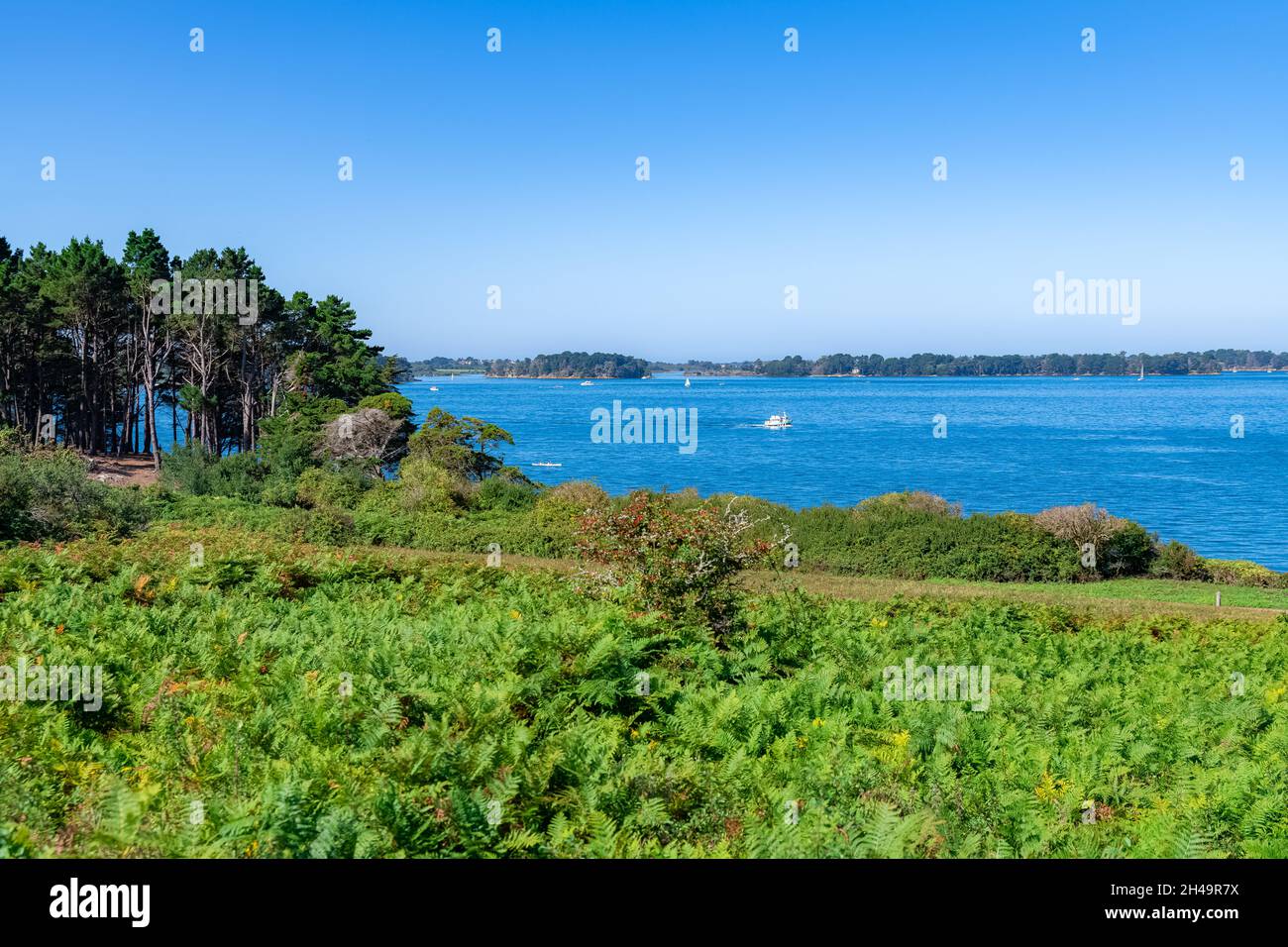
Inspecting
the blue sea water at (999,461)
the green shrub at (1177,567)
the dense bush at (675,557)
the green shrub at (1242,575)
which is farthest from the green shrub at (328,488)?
the green shrub at (1242,575)

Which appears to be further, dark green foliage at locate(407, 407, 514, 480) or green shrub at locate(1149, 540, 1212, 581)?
dark green foliage at locate(407, 407, 514, 480)

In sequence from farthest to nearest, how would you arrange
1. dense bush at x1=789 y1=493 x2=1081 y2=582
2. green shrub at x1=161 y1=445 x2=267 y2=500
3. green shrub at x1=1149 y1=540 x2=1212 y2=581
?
green shrub at x1=161 y1=445 x2=267 y2=500 < green shrub at x1=1149 y1=540 x2=1212 y2=581 < dense bush at x1=789 y1=493 x2=1081 y2=582

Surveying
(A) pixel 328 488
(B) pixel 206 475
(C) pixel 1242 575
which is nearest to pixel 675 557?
(C) pixel 1242 575

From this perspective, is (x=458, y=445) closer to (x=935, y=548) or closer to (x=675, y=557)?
(x=935, y=548)

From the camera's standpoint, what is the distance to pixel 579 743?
643 centimetres

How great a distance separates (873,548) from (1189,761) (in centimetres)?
2629

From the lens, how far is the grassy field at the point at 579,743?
5082 mm

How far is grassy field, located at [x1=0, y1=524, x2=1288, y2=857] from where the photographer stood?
508 centimetres

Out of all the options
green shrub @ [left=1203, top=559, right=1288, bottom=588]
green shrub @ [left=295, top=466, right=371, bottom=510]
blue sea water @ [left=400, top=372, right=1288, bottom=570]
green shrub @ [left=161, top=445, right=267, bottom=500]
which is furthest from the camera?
blue sea water @ [left=400, top=372, right=1288, bottom=570]

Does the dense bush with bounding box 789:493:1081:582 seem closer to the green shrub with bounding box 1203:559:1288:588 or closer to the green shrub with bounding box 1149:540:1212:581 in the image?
the green shrub with bounding box 1149:540:1212:581

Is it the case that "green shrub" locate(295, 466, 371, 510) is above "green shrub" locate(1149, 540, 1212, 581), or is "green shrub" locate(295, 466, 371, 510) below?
above

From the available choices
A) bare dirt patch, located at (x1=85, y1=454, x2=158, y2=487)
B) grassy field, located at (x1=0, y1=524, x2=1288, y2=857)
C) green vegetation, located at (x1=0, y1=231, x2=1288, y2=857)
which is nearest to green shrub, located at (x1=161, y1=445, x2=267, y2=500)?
bare dirt patch, located at (x1=85, y1=454, x2=158, y2=487)

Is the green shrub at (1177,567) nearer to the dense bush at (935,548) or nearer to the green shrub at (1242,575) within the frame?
the green shrub at (1242,575)

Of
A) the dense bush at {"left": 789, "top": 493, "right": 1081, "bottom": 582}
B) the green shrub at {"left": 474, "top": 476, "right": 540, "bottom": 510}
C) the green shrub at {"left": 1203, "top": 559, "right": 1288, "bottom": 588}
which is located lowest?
the green shrub at {"left": 1203, "top": 559, "right": 1288, "bottom": 588}
